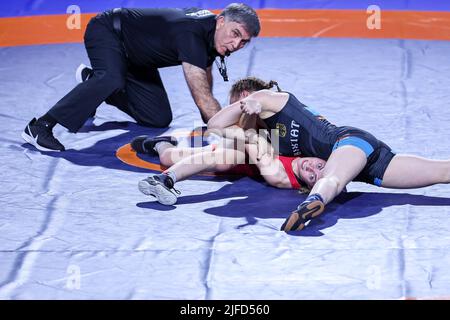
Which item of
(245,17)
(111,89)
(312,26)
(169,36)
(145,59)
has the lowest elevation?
(312,26)

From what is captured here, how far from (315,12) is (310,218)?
13.9 ft

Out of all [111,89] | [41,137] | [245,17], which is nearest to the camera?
[245,17]

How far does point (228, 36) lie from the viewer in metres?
5.45

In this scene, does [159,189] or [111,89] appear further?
[111,89]

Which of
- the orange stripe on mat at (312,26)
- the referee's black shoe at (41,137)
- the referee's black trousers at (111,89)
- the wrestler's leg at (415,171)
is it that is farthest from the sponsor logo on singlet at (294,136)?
the orange stripe on mat at (312,26)

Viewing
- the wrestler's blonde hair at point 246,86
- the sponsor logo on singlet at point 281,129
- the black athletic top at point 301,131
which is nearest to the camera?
the black athletic top at point 301,131

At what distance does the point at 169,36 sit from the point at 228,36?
0.43 meters

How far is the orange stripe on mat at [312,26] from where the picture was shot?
815 cm

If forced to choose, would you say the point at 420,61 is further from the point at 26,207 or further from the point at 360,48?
the point at 26,207

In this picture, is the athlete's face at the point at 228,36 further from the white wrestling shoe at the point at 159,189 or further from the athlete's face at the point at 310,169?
the white wrestling shoe at the point at 159,189

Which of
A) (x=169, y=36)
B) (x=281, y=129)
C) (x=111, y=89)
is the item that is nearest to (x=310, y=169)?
(x=281, y=129)

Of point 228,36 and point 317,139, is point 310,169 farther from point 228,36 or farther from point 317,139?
point 228,36

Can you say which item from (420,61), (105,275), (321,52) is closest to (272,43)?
(321,52)

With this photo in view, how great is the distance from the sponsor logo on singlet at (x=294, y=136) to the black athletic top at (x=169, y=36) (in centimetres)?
78
